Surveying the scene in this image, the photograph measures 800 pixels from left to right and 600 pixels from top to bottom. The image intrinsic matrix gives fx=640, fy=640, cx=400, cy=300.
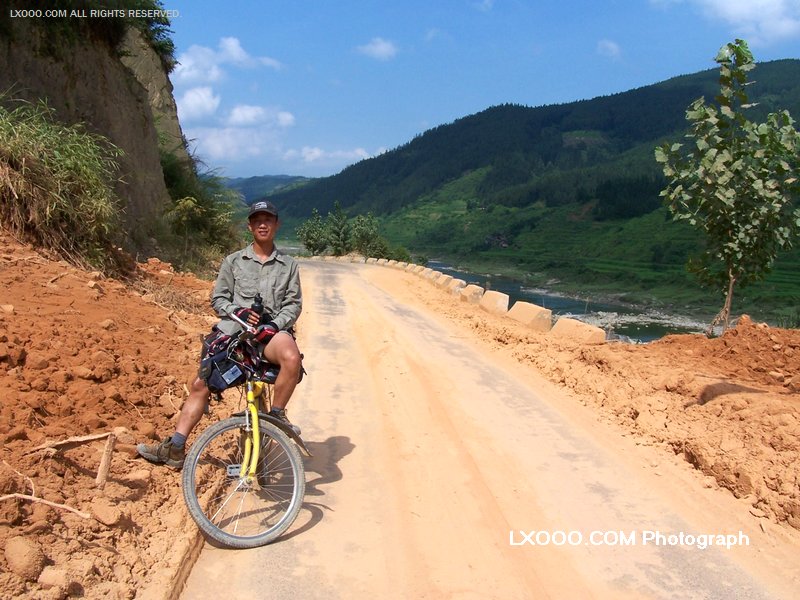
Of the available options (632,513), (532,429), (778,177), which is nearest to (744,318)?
(778,177)

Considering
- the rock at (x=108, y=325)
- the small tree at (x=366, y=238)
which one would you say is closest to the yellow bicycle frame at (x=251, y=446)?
the rock at (x=108, y=325)

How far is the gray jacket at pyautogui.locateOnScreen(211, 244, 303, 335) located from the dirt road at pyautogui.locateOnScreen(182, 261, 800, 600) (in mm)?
1411

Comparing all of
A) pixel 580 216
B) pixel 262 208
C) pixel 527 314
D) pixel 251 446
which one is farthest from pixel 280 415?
pixel 580 216

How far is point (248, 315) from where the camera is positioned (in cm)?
423

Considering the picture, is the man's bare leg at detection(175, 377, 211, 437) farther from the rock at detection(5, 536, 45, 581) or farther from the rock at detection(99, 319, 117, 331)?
the rock at detection(99, 319, 117, 331)

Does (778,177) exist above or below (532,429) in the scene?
above

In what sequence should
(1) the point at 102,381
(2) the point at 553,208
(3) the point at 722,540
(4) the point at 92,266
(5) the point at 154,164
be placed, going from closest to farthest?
(3) the point at 722,540
(1) the point at 102,381
(4) the point at 92,266
(5) the point at 154,164
(2) the point at 553,208

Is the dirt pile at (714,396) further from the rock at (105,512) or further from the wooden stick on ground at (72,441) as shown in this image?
the wooden stick on ground at (72,441)

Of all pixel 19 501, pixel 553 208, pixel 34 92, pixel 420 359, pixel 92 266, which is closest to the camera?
pixel 19 501

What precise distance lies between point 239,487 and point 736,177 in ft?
21.9

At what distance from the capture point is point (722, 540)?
14.0 ft

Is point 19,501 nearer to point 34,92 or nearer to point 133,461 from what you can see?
point 133,461

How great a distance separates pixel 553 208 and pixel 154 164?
105 m

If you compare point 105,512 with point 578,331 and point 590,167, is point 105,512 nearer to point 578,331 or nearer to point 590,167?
point 578,331
